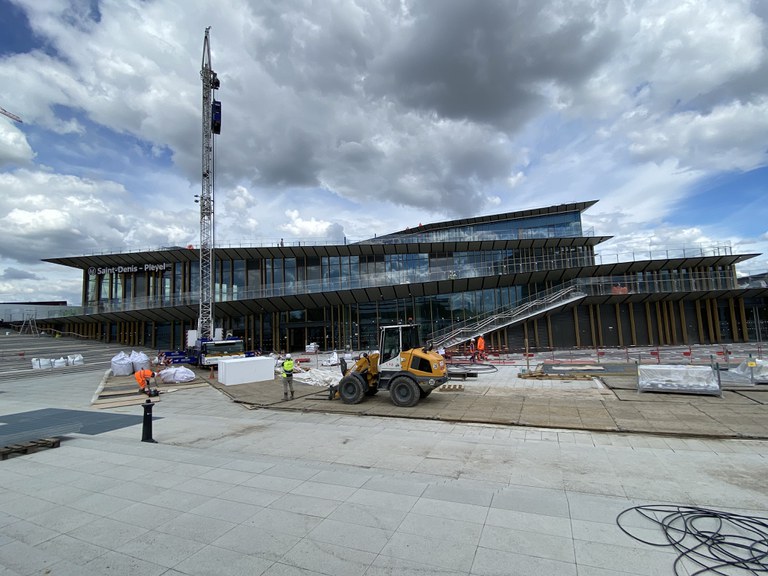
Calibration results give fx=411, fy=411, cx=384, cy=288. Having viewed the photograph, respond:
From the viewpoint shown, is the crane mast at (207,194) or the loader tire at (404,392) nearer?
the loader tire at (404,392)

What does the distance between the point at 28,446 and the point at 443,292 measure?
32.5 meters

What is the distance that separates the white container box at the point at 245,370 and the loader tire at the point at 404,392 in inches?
392

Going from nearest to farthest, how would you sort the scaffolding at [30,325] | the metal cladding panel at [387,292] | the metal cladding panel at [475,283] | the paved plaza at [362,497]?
the paved plaza at [362,497], the metal cladding panel at [475,283], the metal cladding panel at [387,292], the scaffolding at [30,325]

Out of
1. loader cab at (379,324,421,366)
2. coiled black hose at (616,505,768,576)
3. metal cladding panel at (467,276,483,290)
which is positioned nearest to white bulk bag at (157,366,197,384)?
loader cab at (379,324,421,366)

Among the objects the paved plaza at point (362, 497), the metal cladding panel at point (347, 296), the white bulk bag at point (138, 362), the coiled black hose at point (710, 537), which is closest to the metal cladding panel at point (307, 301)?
the metal cladding panel at point (347, 296)

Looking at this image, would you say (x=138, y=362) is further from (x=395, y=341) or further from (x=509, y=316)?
(x=509, y=316)

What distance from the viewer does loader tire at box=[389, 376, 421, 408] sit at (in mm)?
13109

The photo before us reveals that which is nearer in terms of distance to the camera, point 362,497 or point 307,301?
point 362,497

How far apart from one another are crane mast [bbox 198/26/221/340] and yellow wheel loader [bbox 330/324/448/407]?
1090 inches

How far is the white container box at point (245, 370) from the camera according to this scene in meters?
20.1

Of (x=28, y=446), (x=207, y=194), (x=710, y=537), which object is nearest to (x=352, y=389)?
(x=28, y=446)

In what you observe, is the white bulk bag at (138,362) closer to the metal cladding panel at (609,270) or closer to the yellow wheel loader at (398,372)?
the yellow wheel loader at (398,372)

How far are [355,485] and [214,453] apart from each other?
3.89m

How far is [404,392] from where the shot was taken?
13.3m
